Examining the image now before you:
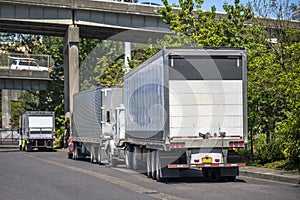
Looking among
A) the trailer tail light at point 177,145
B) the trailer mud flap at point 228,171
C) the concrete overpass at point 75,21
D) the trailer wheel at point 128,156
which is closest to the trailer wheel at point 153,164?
the trailer tail light at point 177,145

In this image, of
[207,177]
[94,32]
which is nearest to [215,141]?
[207,177]

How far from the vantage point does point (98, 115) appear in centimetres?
2859

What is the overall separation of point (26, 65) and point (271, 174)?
158 feet

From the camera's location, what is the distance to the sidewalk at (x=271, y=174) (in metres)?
17.5

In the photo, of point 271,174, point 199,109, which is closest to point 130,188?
point 199,109

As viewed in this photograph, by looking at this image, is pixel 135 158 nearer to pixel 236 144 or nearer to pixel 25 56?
pixel 236 144

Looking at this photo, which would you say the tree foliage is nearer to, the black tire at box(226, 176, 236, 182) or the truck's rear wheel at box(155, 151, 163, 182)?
the black tire at box(226, 176, 236, 182)

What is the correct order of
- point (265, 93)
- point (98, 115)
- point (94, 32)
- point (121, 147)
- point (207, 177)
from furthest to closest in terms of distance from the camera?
point (94, 32) < point (98, 115) < point (121, 147) < point (265, 93) < point (207, 177)

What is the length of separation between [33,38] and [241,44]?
52140mm

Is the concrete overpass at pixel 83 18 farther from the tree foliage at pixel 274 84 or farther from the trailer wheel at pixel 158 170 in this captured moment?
the trailer wheel at pixel 158 170

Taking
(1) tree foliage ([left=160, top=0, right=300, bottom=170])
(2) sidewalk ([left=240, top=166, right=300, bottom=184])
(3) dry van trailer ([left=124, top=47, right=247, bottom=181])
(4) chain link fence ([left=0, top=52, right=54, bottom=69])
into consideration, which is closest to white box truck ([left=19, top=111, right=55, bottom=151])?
(4) chain link fence ([left=0, top=52, right=54, bottom=69])

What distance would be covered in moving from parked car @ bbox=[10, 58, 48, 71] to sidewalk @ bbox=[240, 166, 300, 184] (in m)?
44.7

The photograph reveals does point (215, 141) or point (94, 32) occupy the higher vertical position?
point (94, 32)

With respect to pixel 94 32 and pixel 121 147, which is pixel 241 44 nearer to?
pixel 121 147
